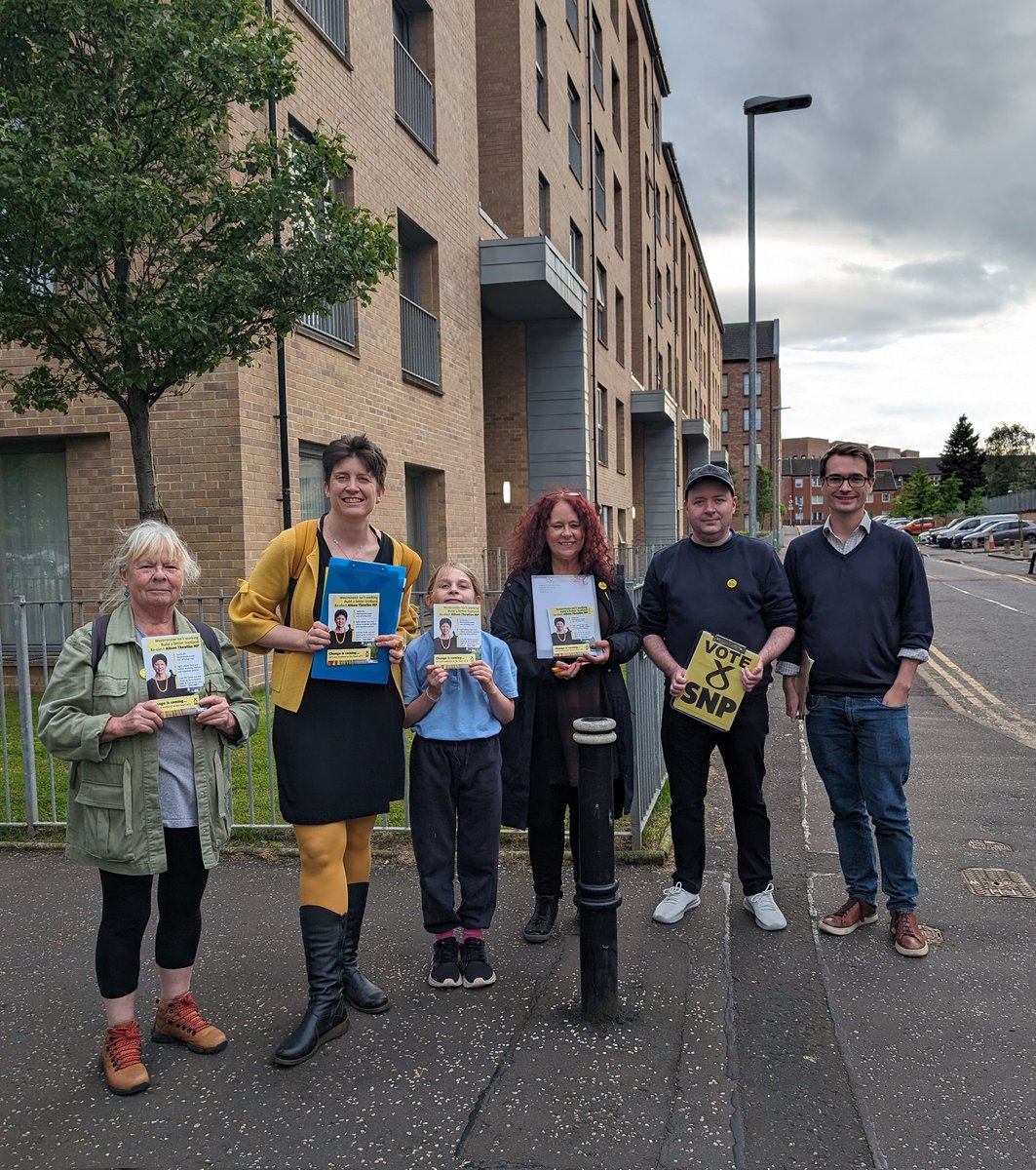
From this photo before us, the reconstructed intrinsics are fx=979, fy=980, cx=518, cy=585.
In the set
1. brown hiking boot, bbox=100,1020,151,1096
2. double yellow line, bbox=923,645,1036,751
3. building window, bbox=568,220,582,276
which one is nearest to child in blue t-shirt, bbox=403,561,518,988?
brown hiking boot, bbox=100,1020,151,1096

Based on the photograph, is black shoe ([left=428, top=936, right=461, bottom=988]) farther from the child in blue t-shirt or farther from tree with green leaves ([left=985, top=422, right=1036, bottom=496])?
tree with green leaves ([left=985, top=422, right=1036, bottom=496])

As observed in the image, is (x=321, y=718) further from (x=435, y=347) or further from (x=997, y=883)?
(x=435, y=347)

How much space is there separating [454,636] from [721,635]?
4.16ft

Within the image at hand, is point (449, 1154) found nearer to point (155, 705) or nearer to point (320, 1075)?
point (320, 1075)

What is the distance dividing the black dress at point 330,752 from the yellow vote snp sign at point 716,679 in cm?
141

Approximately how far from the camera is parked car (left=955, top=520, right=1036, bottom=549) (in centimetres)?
5362

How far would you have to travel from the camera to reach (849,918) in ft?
14.1

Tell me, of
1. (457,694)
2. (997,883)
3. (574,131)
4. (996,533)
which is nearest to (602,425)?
(574,131)

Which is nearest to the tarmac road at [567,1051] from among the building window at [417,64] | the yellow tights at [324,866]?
the yellow tights at [324,866]

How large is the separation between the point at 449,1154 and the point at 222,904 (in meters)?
2.28

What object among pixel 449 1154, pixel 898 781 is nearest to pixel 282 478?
pixel 898 781

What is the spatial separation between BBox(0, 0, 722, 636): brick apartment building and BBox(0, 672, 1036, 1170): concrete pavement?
5675 millimetres

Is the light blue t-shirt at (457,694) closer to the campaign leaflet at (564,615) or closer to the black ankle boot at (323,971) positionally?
the campaign leaflet at (564,615)

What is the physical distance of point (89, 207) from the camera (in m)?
5.50
